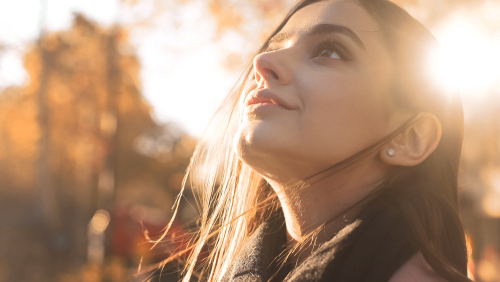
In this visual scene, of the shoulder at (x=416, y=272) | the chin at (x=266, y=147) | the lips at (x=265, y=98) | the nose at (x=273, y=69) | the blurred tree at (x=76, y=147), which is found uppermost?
the nose at (x=273, y=69)

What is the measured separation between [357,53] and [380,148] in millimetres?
477

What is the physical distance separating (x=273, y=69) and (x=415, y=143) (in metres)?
0.80

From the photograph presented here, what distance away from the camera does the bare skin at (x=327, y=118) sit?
171 centimetres

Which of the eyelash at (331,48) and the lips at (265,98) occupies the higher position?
the eyelash at (331,48)

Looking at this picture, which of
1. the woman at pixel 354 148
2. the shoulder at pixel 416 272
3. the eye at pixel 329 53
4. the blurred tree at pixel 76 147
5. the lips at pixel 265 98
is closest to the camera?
the shoulder at pixel 416 272

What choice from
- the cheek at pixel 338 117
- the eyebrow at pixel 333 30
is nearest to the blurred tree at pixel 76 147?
the eyebrow at pixel 333 30

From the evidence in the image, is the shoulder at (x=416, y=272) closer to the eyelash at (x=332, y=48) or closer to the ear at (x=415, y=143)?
the ear at (x=415, y=143)

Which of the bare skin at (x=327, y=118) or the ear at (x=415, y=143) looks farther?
the ear at (x=415, y=143)

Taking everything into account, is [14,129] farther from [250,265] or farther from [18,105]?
[250,265]

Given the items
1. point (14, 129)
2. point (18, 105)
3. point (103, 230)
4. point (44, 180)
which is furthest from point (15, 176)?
point (103, 230)

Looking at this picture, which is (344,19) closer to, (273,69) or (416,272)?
(273,69)

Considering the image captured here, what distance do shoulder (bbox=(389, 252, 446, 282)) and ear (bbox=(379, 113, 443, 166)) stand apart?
0.47 meters

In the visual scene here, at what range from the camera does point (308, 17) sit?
77.9 inches

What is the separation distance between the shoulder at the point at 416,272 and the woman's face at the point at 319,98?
528 mm
